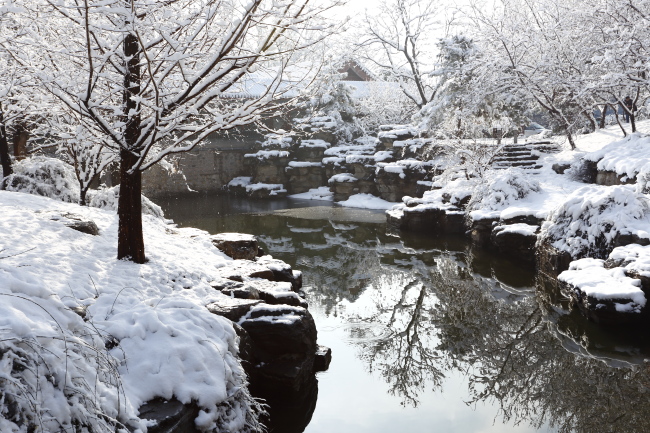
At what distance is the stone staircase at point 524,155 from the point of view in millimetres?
15859

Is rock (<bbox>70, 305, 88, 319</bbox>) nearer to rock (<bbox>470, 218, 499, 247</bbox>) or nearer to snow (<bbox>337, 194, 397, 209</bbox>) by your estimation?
rock (<bbox>470, 218, 499, 247</bbox>)

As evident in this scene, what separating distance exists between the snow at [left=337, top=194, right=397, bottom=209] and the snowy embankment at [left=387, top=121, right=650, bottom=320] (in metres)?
2.88

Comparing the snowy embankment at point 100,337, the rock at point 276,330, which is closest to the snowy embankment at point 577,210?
the rock at point 276,330

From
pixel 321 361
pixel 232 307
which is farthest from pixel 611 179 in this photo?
pixel 232 307

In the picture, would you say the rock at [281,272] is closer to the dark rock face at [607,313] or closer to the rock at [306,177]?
the dark rock face at [607,313]

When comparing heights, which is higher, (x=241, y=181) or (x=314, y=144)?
(x=314, y=144)

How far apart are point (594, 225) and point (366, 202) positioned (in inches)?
472

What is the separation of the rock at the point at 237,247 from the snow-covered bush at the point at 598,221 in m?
5.37

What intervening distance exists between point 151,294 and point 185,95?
1.92 m

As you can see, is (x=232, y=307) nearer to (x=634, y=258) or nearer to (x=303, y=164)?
(x=634, y=258)

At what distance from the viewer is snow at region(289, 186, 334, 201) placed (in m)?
22.2

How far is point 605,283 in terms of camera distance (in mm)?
6664

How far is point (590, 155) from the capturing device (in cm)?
1354

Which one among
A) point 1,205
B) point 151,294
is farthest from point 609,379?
point 1,205
